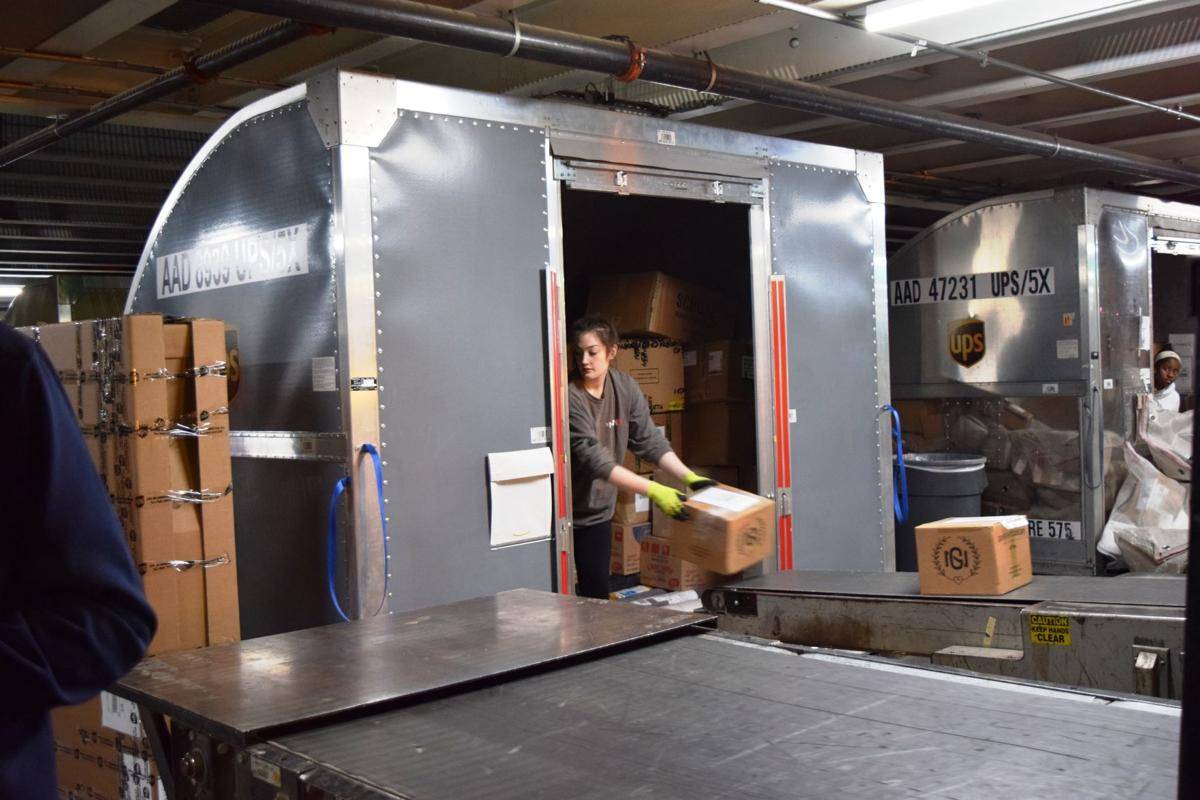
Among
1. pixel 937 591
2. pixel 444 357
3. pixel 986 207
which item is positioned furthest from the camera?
pixel 986 207

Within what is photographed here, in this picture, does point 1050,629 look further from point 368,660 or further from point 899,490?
point 899,490

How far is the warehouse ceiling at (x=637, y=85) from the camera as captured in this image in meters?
5.67

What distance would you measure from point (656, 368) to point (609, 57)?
10.1ft

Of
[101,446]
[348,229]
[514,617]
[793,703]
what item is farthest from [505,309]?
[793,703]

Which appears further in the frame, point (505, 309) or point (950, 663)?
point (505, 309)

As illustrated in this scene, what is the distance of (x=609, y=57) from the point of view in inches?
198

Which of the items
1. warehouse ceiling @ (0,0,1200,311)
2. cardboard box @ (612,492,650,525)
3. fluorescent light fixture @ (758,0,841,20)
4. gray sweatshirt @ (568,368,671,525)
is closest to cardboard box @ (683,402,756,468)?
cardboard box @ (612,492,650,525)

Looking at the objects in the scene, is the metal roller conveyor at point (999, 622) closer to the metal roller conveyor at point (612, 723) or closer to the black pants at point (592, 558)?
the metal roller conveyor at point (612, 723)

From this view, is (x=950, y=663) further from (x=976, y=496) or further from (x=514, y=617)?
(x=976, y=496)

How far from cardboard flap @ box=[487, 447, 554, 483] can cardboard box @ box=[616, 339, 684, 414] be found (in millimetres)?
2665

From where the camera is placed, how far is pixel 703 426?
787 cm

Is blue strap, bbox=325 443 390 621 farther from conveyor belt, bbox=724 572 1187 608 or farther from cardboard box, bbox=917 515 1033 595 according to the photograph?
cardboard box, bbox=917 515 1033 595

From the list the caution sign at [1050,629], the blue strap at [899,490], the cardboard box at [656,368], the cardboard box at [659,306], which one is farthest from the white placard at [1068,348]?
the caution sign at [1050,629]

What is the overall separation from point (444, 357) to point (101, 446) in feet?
4.67
